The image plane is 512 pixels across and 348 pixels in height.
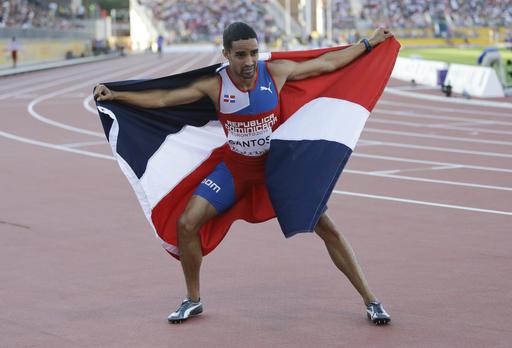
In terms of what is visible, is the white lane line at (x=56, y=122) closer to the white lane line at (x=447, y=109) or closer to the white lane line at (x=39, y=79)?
the white lane line at (x=39, y=79)

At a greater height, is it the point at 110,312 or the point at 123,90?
the point at 123,90

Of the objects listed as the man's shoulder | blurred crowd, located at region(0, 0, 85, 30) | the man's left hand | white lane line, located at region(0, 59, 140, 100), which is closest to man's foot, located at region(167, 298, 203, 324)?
the man's shoulder

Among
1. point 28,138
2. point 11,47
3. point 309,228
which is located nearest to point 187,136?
point 309,228

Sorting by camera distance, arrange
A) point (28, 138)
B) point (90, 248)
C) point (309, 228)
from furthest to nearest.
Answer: point (28, 138), point (90, 248), point (309, 228)

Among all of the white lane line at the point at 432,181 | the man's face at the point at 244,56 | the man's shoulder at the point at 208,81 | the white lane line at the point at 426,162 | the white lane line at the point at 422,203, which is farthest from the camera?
the white lane line at the point at 426,162

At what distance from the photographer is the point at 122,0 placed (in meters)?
167

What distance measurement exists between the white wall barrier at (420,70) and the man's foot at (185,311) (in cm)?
2593

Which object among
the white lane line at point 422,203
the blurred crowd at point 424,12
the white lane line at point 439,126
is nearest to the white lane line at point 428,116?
the white lane line at point 439,126

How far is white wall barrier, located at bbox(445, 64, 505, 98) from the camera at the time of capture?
28.7 meters

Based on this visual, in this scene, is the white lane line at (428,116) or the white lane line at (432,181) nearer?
the white lane line at (432,181)

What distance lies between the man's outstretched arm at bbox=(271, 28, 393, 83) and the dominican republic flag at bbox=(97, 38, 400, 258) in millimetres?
64

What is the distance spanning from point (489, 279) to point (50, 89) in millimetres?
32174

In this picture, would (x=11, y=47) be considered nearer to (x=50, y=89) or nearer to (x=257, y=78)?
(x=50, y=89)

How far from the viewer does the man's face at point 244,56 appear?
659 centimetres
